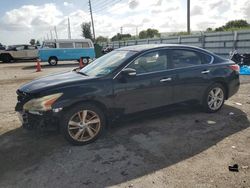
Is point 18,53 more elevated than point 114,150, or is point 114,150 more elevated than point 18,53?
point 18,53

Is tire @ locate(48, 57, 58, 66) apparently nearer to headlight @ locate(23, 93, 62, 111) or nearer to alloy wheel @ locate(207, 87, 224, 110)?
alloy wheel @ locate(207, 87, 224, 110)

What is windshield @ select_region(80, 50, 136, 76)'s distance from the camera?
4.82 m

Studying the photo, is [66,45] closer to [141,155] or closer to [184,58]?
[184,58]

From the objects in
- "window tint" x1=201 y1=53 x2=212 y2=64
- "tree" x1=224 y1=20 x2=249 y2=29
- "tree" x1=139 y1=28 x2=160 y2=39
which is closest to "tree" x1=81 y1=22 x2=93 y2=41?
"tree" x1=139 y1=28 x2=160 y2=39

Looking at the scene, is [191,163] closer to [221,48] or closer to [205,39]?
[221,48]

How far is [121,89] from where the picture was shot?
464 cm

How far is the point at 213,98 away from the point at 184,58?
1.15 meters

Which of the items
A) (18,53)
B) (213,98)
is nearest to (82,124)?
(213,98)

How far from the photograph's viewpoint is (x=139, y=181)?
3.36 meters

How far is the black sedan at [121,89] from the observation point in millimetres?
4258

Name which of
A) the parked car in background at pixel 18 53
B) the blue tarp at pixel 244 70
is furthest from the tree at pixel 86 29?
the blue tarp at pixel 244 70

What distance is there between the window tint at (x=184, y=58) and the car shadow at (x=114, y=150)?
2.99 feet

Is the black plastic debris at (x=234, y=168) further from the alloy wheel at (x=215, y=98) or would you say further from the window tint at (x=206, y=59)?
the window tint at (x=206, y=59)

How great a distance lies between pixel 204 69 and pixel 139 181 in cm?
313
